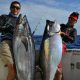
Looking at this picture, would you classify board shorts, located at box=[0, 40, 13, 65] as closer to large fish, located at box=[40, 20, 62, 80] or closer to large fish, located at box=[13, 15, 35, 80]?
large fish, located at box=[13, 15, 35, 80]

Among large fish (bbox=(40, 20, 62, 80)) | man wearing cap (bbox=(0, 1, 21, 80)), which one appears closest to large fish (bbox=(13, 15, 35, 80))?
man wearing cap (bbox=(0, 1, 21, 80))

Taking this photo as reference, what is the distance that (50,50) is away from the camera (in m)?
9.53

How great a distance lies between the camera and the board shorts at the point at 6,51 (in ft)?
30.9

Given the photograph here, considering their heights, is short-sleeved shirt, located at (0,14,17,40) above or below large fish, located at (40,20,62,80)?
above

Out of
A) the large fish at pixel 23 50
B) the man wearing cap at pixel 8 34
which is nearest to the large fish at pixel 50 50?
the large fish at pixel 23 50

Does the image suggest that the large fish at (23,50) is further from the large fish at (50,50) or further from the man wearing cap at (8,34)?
the large fish at (50,50)

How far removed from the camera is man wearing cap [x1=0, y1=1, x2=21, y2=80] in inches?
370

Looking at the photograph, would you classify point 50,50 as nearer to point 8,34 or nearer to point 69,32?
point 69,32

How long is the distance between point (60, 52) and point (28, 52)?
69 cm

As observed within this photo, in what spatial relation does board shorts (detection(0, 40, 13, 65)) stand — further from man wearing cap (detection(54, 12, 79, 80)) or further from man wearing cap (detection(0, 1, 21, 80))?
man wearing cap (detection(54, 12, 79, 80))

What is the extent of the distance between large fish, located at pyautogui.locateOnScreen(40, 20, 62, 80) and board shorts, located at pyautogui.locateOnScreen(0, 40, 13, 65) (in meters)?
0.69

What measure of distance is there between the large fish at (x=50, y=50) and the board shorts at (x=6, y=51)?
69 centimetres

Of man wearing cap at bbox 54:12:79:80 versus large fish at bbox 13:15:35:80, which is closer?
large fish at bbox 13:15:35:80

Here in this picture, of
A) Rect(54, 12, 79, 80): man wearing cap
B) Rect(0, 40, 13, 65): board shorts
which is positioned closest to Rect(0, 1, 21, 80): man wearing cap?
Rect(0, 40, 13, 65): board shorts
